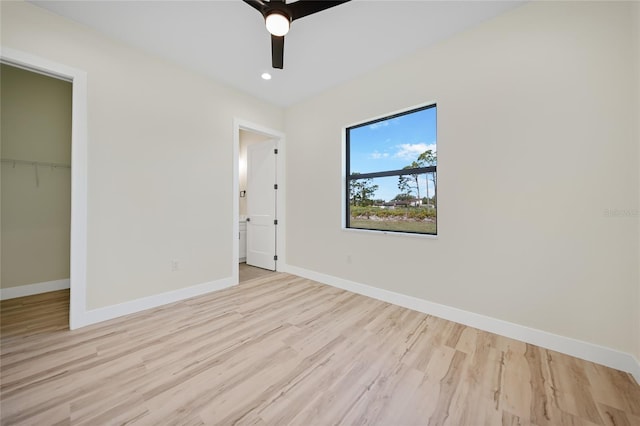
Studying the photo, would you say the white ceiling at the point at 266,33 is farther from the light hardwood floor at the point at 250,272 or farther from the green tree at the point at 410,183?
the light hardwood floor at the point at 250,272

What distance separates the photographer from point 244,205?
210 inches

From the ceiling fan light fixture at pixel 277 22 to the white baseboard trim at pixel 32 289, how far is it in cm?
414

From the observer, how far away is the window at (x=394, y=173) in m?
2.66

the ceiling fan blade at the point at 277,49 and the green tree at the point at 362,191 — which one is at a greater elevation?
the ceiling fan blade at the point at 277,49

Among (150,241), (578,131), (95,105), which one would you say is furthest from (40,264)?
(578,131)

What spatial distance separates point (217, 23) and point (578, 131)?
10.3 feet

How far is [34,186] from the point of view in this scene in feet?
9.96

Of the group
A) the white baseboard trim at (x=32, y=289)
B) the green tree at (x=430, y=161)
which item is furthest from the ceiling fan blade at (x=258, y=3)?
the white baseboard trim at (x=32, y=289)

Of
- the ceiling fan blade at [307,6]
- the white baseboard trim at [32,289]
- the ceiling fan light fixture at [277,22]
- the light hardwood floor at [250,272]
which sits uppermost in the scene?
the ceiling fan blade at [307,6]

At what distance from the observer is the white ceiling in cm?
201

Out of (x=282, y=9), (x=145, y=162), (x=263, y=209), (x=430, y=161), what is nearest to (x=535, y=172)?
(x=430, y=161)

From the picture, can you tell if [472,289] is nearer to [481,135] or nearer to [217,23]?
[481,135]

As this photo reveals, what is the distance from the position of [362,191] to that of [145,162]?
103 inches

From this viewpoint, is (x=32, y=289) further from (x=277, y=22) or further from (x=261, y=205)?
(x=277, y=22)
